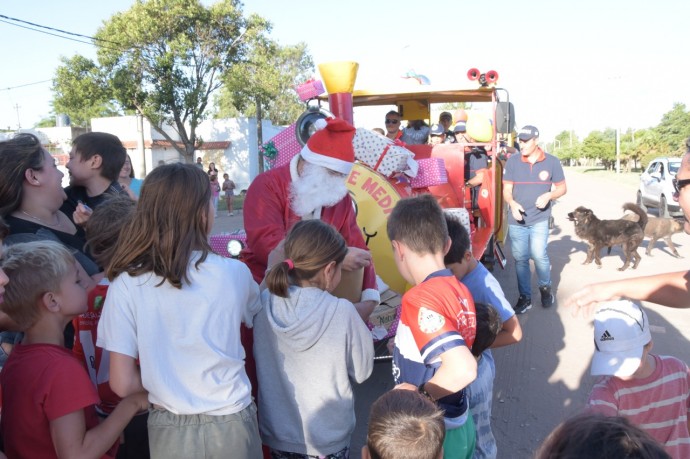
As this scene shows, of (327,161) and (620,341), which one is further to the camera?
(327,161)

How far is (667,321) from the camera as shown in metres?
6.27

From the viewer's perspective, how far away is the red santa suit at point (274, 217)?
3.16m

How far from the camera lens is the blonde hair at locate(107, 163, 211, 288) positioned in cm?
195

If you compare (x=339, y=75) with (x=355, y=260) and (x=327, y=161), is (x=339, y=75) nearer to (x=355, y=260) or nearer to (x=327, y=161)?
(x=327, y=161)

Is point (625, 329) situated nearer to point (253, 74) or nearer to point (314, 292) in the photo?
point (314, 292)

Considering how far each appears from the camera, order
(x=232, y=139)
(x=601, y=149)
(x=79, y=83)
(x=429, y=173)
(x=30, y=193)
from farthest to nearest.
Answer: (x=601, y=149)
(x=232, y=139)
(x=79, y=83)
(x=429, y=173)
(x=30, y=193)

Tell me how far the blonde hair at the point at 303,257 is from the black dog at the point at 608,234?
26.9 ft

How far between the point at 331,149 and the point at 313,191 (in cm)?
29

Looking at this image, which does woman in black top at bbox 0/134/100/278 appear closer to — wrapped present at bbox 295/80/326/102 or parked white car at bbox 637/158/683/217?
wrapped present at bbox 295/80/326/102

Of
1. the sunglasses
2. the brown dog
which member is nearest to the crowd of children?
the sunglasses

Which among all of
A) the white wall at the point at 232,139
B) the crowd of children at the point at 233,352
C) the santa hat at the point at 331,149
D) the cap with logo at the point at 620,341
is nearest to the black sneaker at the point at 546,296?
the santa hat at the point at 331,149

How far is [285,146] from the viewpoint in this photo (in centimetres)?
454

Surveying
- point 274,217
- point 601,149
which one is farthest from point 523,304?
point 601,149

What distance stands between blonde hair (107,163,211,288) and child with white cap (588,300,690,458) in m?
1.71
